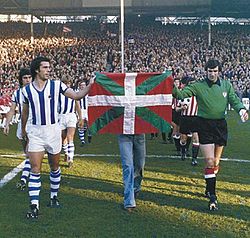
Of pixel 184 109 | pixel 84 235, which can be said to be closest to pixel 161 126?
pixel 84 235

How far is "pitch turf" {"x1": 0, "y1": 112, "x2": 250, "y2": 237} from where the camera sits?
6.93m

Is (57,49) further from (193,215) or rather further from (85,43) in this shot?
(193,215)

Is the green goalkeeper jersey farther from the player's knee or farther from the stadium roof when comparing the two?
the stadium roof

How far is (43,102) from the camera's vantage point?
7.35m

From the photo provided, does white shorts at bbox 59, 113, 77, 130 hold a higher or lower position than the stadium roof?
lower

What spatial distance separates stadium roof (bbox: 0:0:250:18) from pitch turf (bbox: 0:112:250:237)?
111ft

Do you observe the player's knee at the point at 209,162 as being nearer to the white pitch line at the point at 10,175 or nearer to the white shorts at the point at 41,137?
the white shorts at the point at 41,137

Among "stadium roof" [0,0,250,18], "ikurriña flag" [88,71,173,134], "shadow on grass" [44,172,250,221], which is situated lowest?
"shadow on grass" [44,172,250,221]

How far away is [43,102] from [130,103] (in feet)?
4.14

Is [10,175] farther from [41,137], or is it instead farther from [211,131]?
[211,131]

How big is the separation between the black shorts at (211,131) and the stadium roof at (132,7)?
37.0 m

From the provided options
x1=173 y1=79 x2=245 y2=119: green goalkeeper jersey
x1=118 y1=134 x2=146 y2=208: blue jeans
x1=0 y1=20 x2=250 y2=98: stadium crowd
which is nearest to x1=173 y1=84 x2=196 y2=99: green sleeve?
x1=173 y1=79 x2=245 y2=119: green goalkeeper jersey

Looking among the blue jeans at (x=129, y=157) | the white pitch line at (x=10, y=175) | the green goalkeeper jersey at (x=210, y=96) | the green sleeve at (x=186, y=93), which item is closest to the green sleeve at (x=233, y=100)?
the green goalkeeper jersey at (x=210, y=96)

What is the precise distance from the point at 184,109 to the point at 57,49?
31.6 m
